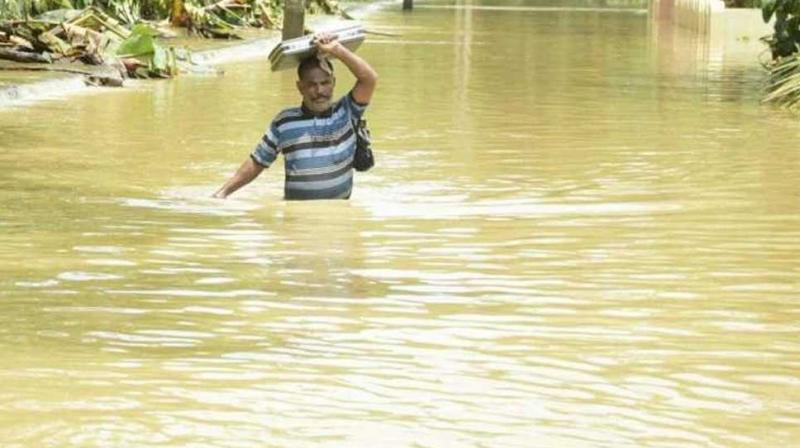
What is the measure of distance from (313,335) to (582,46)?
100 feet

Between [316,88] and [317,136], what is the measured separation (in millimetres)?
359

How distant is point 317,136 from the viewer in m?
11.1

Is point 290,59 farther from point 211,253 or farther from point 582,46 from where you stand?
point 582,46

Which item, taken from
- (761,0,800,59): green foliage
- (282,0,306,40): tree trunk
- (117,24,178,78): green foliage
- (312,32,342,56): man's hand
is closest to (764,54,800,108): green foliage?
(761,0,800,59): green foliage

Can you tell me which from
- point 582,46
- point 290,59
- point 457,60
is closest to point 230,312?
point 290,59

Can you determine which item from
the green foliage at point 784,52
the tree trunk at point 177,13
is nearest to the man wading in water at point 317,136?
the green foliage at point 784,52

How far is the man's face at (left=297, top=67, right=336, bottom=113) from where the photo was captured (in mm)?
10672

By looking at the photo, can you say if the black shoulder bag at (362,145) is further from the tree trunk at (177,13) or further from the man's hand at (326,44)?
the tree trunk at (177,13)

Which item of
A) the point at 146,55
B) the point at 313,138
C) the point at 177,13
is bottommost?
the point at 177,13

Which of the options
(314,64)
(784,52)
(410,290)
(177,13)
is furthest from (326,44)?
(177,13)

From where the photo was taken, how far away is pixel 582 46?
3753 cm

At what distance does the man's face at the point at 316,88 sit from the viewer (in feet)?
35.0

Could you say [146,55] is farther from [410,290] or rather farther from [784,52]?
[410,290]

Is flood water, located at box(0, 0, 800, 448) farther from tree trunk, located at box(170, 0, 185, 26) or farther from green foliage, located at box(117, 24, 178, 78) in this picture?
tree trunk, located at box(170, 0, 185, 26)
